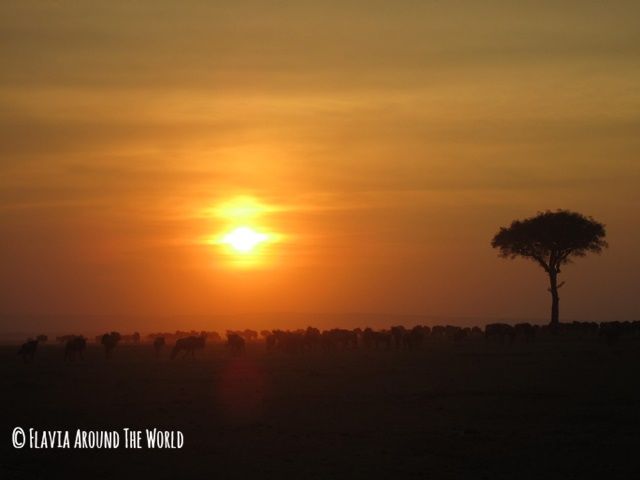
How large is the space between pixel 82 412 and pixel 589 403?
51.6ft

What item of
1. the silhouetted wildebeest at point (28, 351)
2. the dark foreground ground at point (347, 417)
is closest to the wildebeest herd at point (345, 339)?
the silhouetted wildebeest at point (28, 351)

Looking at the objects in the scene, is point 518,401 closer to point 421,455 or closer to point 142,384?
point 421,455

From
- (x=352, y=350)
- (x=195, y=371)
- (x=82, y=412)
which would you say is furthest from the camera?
(x=352, y=350)

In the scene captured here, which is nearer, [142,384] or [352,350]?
[142,384]

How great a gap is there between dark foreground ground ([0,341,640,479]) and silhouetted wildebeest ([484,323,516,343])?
1896cm

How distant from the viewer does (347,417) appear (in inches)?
1048

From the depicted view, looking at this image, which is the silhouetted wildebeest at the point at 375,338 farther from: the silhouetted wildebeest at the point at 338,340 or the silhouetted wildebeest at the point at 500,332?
→ the silhouetted wildebeest at the point at 500,332

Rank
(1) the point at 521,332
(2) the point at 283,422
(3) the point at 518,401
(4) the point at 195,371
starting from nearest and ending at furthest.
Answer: (2) the point at 283,422 → (3) the point at 518,401 → (4) the point at 195,371 → (1) the point at 521,332

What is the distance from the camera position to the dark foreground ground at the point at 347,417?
Result: 2045cm

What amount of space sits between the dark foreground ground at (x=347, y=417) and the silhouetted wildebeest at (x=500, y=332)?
18960 millimetres

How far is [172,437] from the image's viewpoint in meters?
23.5

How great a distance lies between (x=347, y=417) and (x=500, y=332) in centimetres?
4215

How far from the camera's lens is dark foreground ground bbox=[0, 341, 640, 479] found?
20453 millimetres

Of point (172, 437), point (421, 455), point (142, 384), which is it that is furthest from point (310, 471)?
point (142, 384)
